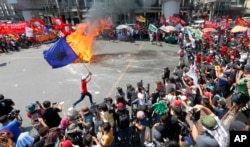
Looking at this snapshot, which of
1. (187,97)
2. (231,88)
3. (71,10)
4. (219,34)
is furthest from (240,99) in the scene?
(71,10)

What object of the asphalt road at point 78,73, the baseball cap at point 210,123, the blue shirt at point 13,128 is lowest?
the asphalt road at point 78,73

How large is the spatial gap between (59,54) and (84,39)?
7.65 meters

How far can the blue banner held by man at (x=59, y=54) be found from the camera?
832 cm

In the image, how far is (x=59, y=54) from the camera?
8531 mm

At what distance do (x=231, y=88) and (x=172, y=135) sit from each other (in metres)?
4.42

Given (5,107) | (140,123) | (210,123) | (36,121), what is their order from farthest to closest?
(5,107) < (36,121) < (140,123) < (210,123)

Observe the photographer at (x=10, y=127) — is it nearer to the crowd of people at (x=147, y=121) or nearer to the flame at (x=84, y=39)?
the crowd of people at (x=147, y=121)

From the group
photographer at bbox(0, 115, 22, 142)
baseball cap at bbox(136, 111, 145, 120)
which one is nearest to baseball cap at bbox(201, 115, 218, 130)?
baseball cap at bbox(136, 111, 145, 120)

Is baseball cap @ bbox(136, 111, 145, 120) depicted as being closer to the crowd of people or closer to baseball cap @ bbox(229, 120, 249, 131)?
the crowd of people

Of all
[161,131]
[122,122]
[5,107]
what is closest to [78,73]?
[5,107]

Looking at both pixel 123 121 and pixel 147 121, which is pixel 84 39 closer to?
pixel 147 121

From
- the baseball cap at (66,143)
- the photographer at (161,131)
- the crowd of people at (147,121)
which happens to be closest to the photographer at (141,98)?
the crowd of people at (147,121)

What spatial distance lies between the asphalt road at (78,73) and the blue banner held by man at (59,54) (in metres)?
1.80


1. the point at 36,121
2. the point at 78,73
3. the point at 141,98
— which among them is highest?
the point at 36,121
